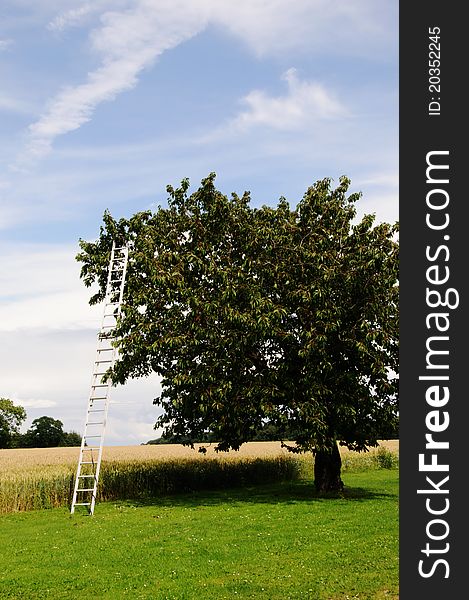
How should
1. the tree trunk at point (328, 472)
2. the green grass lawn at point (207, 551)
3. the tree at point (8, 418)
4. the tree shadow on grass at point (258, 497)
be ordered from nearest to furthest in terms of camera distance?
the green grass lawn at point (207, 551) < the tree shadow on grass at point (258, 497) < the tree trunk at point (328, 472) < the tree at point (8, 418)

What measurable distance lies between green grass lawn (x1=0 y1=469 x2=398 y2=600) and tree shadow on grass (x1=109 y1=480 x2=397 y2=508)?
500 millimetres

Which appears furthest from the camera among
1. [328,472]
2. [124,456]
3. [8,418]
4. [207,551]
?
[8,418]

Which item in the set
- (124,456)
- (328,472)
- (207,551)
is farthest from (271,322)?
(124,456)

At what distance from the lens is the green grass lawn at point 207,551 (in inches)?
504

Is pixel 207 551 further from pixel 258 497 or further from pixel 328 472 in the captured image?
pixel 328 472

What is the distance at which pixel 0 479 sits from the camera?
27.2 meters

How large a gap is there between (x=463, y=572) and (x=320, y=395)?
1694 cm

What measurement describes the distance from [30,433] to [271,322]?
292 feet

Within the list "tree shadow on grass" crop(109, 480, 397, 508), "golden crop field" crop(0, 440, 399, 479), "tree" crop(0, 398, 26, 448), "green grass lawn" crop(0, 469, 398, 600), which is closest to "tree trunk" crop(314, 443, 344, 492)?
"tree shadow on grass" crop(109, 480, 397, 508)

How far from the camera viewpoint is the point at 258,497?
29.6 metres

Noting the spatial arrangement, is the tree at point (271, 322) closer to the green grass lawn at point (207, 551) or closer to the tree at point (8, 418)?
the green grass lawn at point (207, 551)

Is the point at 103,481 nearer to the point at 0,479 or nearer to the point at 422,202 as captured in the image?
the point at 0,479

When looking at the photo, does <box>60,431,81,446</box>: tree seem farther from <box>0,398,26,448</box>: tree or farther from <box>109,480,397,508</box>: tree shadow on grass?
<box>109,480,397,508</box>: tree shadow on grass

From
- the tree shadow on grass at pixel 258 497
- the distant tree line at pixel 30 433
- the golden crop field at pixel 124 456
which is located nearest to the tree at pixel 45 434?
the distant tree line at pixel 30 433
